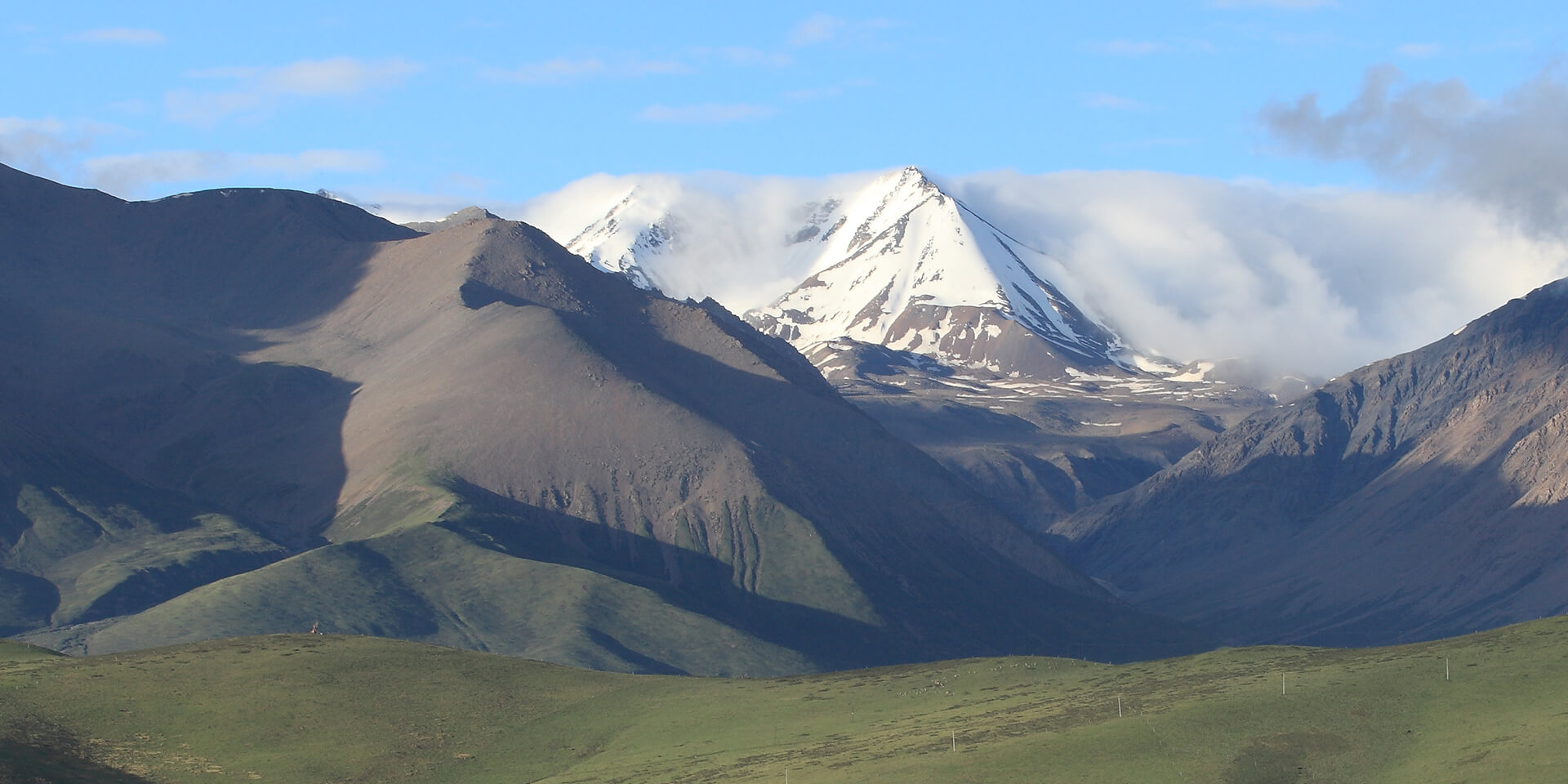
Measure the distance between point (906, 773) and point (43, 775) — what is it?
67045 mm

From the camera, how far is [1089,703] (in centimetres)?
18638


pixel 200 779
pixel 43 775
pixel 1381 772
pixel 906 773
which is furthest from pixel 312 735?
pixel 1381 772

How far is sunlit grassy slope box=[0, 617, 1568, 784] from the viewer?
6176 inches

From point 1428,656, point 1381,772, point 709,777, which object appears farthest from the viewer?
point 1428,656

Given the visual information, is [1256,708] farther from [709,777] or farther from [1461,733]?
[709,777]

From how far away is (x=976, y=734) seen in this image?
17725 centimetres

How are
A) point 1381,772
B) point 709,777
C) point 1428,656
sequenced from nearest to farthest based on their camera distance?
point 1381,772, point 709,777, point 1428,656

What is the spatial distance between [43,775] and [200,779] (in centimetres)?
1673

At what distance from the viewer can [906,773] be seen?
160875 mm

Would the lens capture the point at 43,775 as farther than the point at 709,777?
No

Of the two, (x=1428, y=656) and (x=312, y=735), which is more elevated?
(x=1428, y=656)

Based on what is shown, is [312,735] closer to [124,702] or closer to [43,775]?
[124,702]

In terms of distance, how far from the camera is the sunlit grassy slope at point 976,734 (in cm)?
15688

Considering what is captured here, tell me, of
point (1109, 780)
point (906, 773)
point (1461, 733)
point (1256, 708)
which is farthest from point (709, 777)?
point (1461, 733)
